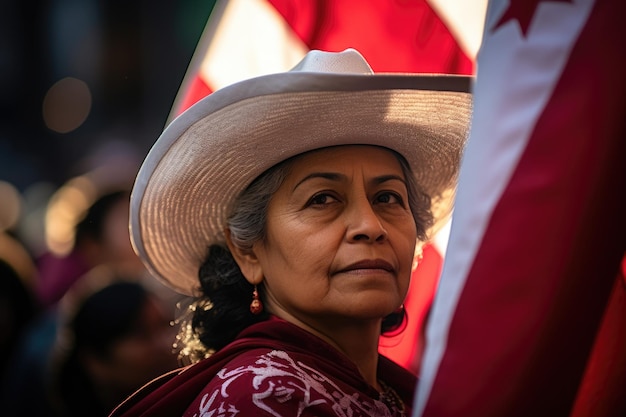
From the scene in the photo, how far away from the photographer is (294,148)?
2.82 metres

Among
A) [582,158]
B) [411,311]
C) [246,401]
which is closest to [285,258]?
Result: [246,401]

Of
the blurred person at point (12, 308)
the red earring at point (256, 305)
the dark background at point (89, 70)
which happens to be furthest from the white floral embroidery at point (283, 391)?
the dark background at point (89, 70)

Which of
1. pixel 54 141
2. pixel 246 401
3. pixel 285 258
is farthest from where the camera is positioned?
pixel 54 141

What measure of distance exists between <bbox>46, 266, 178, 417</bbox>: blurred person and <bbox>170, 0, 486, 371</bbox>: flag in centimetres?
106

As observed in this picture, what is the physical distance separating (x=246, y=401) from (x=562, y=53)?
117 centimetres

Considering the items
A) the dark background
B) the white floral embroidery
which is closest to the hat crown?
the white floral embroidery

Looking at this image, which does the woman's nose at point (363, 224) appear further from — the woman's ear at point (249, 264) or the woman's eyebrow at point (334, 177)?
the woman's ear at point (249, 264)

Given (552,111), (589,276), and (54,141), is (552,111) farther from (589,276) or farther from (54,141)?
(54,141)

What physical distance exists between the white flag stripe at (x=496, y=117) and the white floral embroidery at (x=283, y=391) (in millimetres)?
680

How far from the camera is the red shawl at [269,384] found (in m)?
2.29

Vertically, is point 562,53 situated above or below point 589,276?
above

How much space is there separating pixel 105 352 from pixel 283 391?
6.90 ft

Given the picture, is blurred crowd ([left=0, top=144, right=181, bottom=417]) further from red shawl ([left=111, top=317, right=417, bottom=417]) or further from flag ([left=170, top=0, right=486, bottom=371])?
red shawl ([left=111, top=317, right=417, bottom=417])

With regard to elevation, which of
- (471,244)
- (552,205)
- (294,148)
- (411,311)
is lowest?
(411,311)
